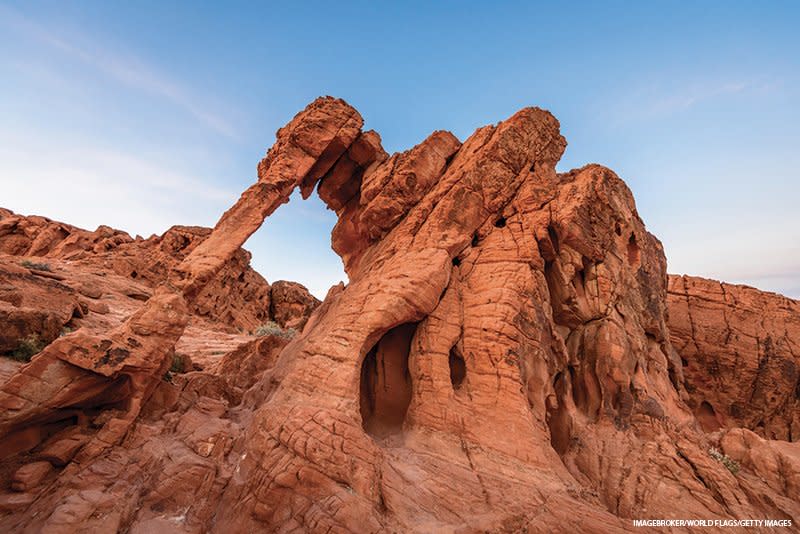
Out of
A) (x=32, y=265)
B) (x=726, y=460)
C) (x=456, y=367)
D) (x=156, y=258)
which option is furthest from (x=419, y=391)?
(x=156, y=258)

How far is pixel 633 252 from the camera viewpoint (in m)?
15.6

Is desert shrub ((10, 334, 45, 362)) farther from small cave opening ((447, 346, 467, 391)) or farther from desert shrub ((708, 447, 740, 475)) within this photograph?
desert shrub ((708, 447, 740, 475))

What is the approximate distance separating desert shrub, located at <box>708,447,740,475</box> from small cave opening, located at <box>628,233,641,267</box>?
770 cm

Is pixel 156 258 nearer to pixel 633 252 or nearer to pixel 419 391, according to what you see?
pixel 419 391

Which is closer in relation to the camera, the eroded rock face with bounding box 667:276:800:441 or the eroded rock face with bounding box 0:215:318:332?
the eroded rock face with bounding box 667:276:800:441

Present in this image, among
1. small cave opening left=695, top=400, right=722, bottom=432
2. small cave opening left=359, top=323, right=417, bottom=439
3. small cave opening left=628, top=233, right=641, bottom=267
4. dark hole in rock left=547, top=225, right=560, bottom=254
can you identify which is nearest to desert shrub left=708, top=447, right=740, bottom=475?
small cave opening left=628, top=233, right=641, bottom=267

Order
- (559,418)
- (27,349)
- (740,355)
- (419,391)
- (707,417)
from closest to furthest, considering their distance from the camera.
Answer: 1. (27,349)
2. (419,391)
3. (559,418)
4. (740,355)
5. (707,417)

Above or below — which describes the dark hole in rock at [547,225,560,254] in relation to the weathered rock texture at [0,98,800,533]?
above

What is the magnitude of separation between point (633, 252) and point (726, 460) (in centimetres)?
860

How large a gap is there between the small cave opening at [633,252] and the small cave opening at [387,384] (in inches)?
440

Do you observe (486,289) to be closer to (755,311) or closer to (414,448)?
(414,448)

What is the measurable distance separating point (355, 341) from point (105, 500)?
578cm

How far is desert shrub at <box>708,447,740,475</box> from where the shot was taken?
32.8ft

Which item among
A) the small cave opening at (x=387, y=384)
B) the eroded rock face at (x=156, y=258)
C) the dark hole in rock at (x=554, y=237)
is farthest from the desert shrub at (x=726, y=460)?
the eroded rock face at (x=156, y=258)
